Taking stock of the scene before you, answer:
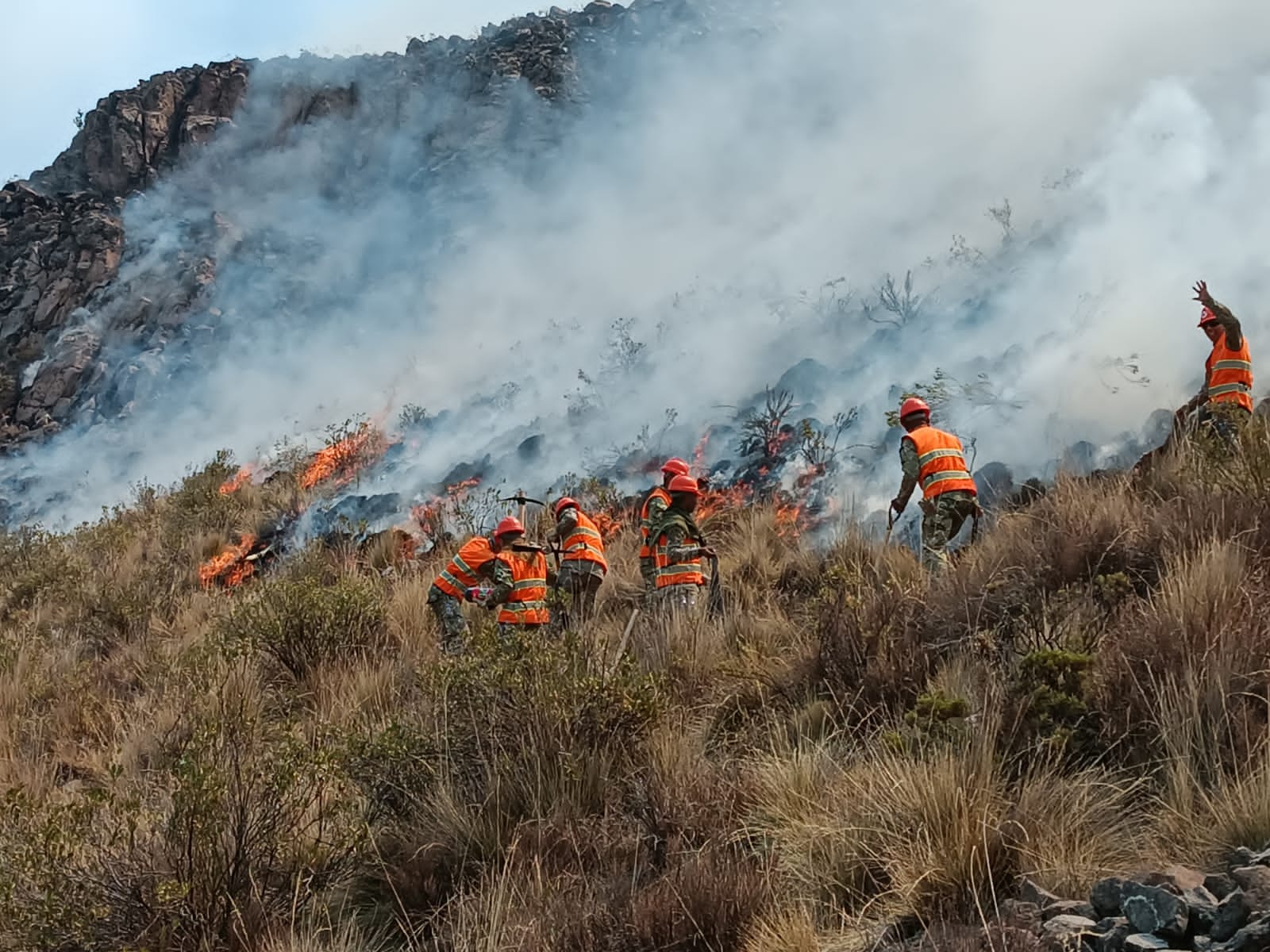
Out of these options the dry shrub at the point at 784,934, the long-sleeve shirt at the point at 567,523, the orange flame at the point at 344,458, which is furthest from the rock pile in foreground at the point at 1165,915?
the orange flame at the point at 344,458

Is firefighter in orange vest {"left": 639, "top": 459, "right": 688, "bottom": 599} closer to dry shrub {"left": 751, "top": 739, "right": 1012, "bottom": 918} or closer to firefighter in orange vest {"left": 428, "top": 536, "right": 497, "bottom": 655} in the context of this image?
firefighter in orange vest {"left": 428, "top": 536, "right": 497, "bottom": 655}

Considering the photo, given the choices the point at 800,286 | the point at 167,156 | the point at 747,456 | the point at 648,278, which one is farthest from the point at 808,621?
the point at 167,156

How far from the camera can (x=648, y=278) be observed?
23281 mm

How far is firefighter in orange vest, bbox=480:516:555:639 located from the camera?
24.5 ft

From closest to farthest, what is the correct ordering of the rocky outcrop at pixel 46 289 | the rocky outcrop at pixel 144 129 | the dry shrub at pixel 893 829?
the dry shrub at pixel 893 829 → the rocky outcrop at pixel 46 289 → the rocky outcrop at pixel 144 129

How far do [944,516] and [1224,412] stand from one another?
1.90 m

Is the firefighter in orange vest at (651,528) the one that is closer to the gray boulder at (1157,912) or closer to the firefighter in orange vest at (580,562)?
the firefighter in orange vest at (580,562)

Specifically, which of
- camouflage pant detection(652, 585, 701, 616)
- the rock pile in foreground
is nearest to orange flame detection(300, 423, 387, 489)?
camouflage pant detection(652, 585, 701, 616)

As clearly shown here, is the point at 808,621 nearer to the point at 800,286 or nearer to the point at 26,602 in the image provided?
the point at 26,602

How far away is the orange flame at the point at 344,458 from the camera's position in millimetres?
15977

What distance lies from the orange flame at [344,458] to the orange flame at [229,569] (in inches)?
103

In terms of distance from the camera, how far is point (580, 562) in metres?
8.22

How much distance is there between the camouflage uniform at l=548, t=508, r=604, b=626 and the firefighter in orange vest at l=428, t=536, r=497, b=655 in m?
0.65

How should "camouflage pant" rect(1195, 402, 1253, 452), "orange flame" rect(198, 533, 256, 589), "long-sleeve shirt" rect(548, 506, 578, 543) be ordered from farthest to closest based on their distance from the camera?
"orange flame" rect(198, 533, 256, 589)
"long-sleeve shirt" rect(548, 506, 578, 543)
"camouflage pant" rect(1195, 402, 1253, 452)
